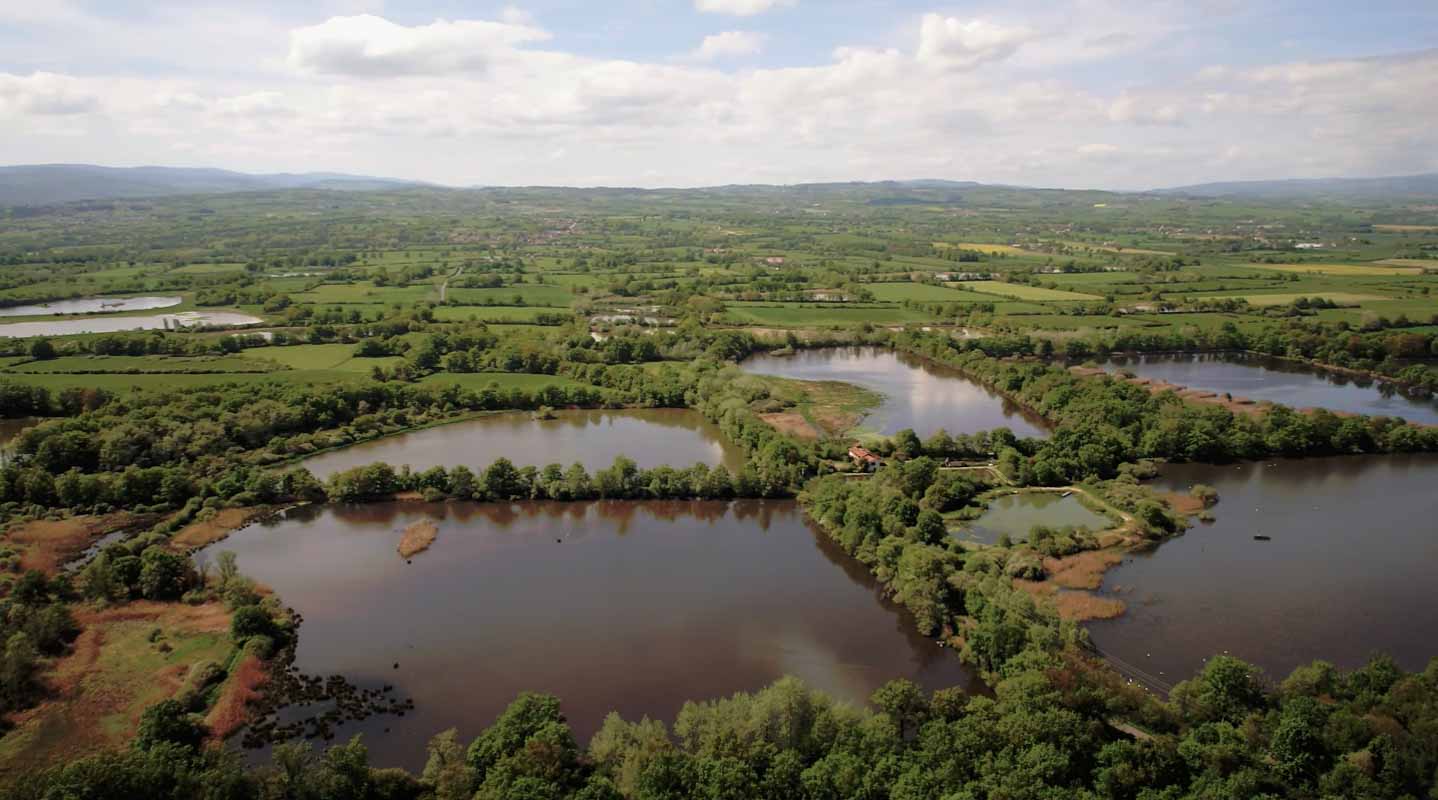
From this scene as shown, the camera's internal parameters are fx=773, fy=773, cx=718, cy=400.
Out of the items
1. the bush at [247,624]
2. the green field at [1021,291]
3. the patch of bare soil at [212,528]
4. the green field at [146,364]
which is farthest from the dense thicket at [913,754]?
the green field at [1021,291]

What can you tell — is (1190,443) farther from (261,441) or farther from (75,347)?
(75,347)

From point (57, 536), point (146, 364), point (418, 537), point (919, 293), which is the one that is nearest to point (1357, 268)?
point (919, 293)

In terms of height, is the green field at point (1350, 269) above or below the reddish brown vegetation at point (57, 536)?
above

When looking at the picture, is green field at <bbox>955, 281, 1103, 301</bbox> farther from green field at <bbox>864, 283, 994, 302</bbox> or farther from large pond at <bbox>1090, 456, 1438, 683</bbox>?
large pond at <bbox>1090, 456, 1438, 683</bbox>

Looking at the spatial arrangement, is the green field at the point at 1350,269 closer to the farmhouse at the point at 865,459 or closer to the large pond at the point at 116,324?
the farmhouse at the point at 865,459

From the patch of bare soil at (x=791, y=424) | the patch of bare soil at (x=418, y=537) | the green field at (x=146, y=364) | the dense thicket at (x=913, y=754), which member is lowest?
the patch of bare soil at (x=418, y=537)

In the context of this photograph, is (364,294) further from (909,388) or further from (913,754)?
(913,754)
